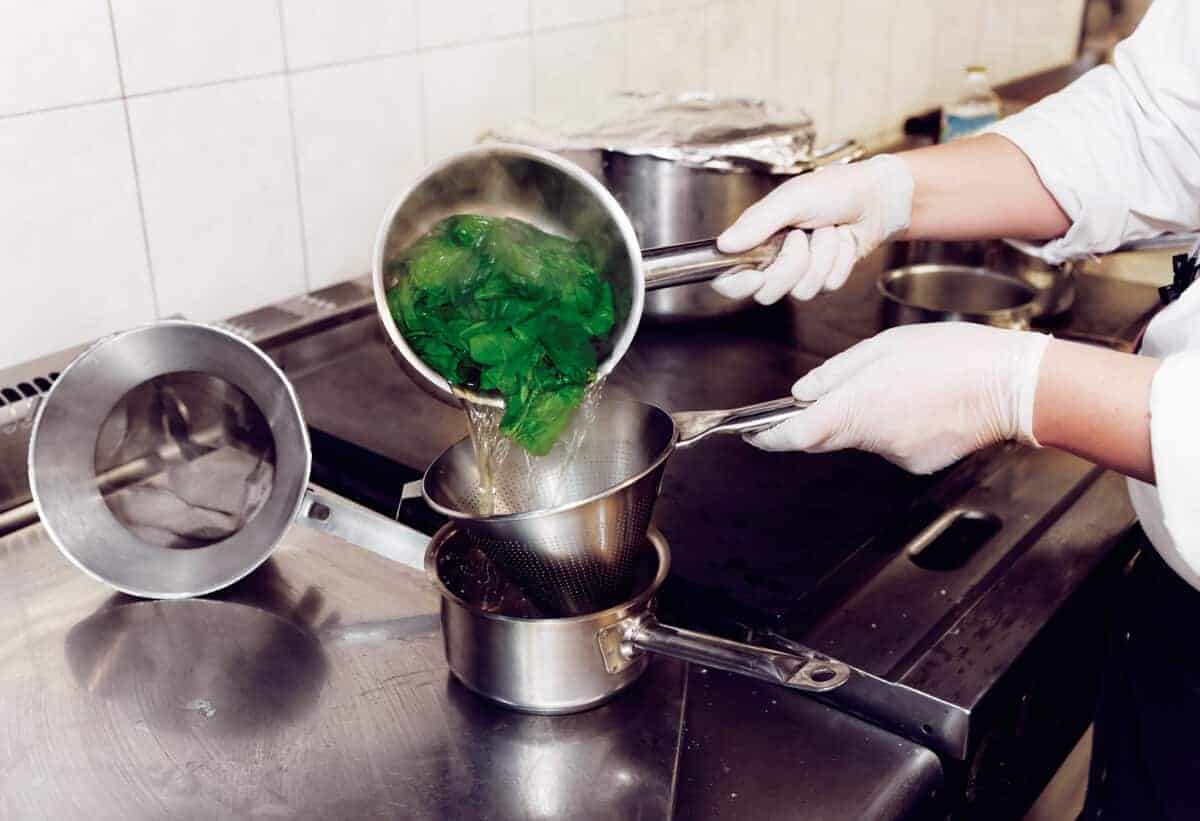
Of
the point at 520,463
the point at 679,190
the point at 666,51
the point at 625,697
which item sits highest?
the point at 666,51

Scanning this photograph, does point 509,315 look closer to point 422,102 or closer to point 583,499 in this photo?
point 583,499

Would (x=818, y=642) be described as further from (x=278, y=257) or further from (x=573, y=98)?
(x=573, y=98)

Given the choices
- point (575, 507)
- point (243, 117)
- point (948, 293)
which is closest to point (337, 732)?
point (575, 507)

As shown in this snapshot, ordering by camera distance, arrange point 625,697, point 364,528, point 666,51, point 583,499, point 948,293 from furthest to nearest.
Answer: point 666,51, point 948,293, point 364,528, point 625,697, point 583,499

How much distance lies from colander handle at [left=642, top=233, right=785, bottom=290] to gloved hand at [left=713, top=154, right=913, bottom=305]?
1cm

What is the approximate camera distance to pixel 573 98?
1727 millimetres

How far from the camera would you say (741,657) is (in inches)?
33.2

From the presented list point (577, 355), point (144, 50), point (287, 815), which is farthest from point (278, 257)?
point (287, 815)

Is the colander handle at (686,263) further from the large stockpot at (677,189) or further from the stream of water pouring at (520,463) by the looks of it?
the large stockpot at (677,189)

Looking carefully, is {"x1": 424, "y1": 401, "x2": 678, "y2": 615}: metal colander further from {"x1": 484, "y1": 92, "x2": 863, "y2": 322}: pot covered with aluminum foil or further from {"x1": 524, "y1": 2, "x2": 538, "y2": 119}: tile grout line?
{"x1": 524, "y1": 2, "x2": 538, "y2": 119}: tile grout line

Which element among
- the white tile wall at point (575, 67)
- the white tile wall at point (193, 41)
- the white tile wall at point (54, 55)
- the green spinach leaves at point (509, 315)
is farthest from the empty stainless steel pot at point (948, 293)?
the white tile wall at point (54, 55)

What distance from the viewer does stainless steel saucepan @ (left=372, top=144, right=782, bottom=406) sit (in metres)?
1.00

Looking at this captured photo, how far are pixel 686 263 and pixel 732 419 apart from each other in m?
0.16

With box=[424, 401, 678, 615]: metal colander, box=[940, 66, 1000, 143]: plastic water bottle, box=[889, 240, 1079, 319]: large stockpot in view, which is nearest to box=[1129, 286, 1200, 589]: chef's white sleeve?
box=[424, 401, 678, 615]: metal colander
